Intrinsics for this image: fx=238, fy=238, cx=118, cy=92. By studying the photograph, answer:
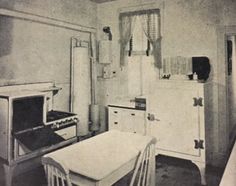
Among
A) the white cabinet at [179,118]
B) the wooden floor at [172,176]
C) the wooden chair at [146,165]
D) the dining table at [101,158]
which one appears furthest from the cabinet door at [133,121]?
the wooden chair at [146,165]

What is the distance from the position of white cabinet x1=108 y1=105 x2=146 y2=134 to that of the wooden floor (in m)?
0.67

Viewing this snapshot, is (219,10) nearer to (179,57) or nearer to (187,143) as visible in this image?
(179,57)

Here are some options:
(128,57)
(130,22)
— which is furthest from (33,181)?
(130,22)

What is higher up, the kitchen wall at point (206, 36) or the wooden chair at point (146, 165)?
the kitchen wall at point (206, 36)

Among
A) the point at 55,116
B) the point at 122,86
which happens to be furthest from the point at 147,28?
the point at 55,116

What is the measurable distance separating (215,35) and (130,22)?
1.67 m

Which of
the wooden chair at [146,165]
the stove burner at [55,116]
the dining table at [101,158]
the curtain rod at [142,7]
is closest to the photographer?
the dining table at [101,158]

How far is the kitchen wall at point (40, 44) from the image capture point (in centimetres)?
343

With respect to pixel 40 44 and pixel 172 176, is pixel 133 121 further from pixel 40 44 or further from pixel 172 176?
pixel 40 44

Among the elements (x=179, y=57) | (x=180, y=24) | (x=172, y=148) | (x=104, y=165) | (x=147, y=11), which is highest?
(x=147, y=11)

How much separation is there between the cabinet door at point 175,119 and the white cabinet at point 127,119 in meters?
0.32

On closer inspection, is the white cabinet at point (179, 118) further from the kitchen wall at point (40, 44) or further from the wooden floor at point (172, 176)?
the kitchen wall at point (40, 44)

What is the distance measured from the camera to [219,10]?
12.3 feet

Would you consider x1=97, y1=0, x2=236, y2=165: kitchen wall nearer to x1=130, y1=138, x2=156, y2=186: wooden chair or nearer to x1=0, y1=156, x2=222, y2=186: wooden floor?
x1=0, y1=156, x2=222, y2=186: wooden floor
